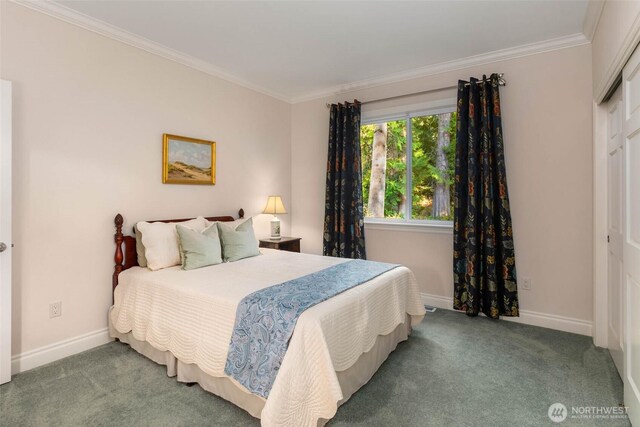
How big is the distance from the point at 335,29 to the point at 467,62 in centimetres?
150

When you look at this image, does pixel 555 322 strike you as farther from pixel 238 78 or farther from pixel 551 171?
pixel 238 78

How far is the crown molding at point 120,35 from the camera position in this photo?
2.41 meters

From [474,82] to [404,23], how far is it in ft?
3.41

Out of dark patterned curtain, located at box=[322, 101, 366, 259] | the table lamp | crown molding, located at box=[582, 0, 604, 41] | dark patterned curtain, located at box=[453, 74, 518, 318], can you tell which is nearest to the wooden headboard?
the table lamp

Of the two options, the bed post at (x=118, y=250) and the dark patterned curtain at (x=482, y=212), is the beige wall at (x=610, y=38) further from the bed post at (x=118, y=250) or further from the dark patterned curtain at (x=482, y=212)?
the bed post at (x=118, y=250)

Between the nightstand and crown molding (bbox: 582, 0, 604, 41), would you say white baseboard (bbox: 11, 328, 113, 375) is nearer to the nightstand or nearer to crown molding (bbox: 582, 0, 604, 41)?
the nightstand

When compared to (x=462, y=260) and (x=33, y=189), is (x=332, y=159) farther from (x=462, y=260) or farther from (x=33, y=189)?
(x=33, y=189)

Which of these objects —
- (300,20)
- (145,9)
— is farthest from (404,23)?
(145,9)

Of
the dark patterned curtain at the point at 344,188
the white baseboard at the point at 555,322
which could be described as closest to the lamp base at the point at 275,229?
the dark patterned curtain at the point at 344,188

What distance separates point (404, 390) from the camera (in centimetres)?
210

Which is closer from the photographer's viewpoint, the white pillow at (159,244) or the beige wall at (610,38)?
the beige wall at (610,38)

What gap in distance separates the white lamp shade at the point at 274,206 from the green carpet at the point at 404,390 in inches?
83.0

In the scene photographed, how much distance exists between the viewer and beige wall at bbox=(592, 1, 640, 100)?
1.73 m

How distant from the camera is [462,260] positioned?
3.40 meters
